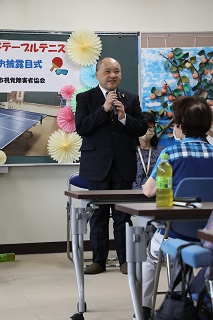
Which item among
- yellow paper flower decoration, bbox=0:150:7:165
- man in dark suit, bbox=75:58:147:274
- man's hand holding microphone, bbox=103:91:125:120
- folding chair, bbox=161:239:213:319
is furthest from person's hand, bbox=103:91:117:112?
folding chair, bbox=161:239:213:319

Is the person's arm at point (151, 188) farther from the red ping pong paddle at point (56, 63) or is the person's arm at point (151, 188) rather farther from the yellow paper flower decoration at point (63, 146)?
the red ping pong paddle at point (56, 63)

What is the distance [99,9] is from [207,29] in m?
1.17

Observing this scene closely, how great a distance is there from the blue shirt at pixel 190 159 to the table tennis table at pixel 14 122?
11.0 feet

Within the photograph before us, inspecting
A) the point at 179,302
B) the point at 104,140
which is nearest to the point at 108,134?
the point at 104,140

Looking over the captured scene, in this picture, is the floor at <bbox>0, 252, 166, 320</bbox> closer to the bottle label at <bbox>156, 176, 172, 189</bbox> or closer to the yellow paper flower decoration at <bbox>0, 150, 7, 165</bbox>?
the yellow paper flower decoration at <bbox>0, 150, 7, 165</bbox>

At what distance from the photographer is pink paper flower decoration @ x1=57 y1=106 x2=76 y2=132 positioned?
21.6 feet

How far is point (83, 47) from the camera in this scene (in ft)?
21.7

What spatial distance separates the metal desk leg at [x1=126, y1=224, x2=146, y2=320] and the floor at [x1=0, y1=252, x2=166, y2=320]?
1.00 m

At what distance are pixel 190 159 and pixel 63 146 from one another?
10.8 ft

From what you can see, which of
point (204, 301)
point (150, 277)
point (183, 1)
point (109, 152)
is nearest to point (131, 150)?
point (109, 152)

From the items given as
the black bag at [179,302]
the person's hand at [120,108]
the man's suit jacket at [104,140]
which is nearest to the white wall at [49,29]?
the man's suit jacket at [104,140]

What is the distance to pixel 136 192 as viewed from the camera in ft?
12.7

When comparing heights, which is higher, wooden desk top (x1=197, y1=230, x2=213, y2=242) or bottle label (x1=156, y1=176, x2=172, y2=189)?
bottle label (x1=156, y1=176, x2=172, y2=189)

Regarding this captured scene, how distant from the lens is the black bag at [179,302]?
2.23m
